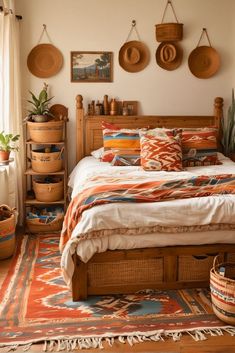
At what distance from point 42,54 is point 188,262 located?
282 cm

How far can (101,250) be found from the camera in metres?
3.04

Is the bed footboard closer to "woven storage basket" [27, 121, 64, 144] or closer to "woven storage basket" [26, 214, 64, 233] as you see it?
"woven storage basket" [26, 214, 64, 233]

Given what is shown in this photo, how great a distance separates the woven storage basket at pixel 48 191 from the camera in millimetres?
4562

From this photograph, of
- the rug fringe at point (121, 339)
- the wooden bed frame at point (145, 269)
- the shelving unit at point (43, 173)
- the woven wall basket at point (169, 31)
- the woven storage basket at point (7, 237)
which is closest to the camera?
the rug fringe at point (121, 339)

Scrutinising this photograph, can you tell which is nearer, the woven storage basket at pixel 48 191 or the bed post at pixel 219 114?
the woven storage basket at pixel 48 191

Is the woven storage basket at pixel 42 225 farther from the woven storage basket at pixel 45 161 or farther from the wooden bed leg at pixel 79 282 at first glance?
the wooden bed leg at pixel 79 282

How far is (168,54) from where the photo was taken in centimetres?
490

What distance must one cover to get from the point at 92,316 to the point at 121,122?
2.55 metres

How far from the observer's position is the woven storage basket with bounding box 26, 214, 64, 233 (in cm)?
457

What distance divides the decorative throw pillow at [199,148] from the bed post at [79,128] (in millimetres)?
1127

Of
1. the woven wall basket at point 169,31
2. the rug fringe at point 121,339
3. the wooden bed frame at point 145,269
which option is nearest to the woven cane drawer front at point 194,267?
the wooden bed frame at point 145,269

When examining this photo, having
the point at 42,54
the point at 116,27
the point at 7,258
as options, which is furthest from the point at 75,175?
the point at 116,27

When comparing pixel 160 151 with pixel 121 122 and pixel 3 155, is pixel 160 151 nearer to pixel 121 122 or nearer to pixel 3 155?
pixel 121 122

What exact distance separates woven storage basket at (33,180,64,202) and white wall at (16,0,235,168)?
0.54m
